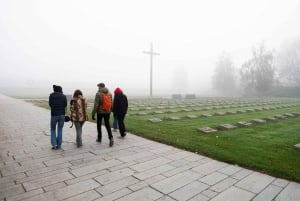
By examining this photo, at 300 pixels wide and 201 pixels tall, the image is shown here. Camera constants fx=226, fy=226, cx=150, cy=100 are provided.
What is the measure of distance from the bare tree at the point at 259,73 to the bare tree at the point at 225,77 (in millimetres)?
6831

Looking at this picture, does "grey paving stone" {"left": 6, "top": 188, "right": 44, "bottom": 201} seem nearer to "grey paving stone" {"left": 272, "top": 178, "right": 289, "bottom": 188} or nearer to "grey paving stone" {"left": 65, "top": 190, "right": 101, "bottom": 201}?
"grey paving stone" {"left": 65, "top": 190, "right": 101, "bottom": 201}

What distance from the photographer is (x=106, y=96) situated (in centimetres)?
734

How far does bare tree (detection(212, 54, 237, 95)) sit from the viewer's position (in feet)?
192

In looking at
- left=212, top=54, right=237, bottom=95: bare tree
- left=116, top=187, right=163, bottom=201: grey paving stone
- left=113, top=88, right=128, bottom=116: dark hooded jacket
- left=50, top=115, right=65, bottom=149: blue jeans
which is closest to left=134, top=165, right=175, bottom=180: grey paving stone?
left=116, top=187, right=163, bottom=201: grey paving stone

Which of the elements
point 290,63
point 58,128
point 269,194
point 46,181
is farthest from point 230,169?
point 290,63

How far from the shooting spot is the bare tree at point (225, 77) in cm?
5853

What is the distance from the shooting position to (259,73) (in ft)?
160

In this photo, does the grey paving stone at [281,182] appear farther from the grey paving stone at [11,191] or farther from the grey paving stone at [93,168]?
the grey paving stone at [11,191]

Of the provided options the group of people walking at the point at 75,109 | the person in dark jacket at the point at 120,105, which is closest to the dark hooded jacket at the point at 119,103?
the person in dark jacket at the point at 120,105

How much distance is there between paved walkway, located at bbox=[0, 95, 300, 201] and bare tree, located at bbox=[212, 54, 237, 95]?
55170 millimetres

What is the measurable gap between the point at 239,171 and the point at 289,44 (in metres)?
72.5

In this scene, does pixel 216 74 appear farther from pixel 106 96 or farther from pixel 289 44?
pixel 106 96

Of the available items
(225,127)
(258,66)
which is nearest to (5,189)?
(225,127)

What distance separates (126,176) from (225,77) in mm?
57845
